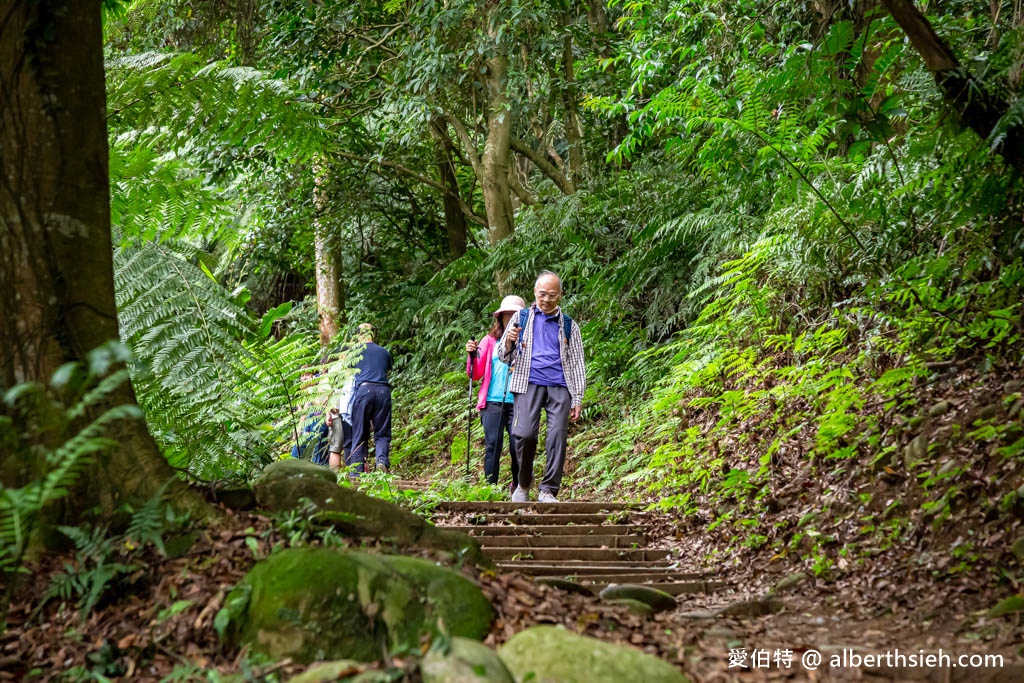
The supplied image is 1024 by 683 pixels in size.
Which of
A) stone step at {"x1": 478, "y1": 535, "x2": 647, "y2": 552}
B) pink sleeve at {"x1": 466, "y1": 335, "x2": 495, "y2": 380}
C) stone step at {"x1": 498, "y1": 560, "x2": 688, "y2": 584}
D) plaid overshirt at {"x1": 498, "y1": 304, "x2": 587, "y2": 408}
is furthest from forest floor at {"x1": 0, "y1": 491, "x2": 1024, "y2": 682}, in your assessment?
pink sleeve at {"x1": 466, "y1": 335, "x2": 495, "y2": 380}

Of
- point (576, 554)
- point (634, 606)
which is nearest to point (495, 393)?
point (576, 554)

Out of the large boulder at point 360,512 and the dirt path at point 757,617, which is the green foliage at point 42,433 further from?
the dirt path at point 757,617

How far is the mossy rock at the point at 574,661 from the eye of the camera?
10.8 feet

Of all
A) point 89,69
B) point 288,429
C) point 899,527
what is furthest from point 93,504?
point 899,527

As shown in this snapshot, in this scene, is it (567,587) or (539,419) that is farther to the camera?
(539,419)

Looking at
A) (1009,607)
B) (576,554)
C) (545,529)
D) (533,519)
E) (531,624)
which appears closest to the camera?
(531,624)

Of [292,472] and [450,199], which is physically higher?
[450,199]

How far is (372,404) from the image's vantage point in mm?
12016

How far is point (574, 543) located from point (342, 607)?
4.18m

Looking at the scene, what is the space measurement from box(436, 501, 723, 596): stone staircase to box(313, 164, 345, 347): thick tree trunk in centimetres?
923

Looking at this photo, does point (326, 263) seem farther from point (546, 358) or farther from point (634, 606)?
point (634, 606)

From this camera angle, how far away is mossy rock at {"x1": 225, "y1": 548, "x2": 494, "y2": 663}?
11.4ft

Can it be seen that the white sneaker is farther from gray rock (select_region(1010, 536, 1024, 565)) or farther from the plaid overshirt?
gray rock (select_region(1010, 536, 1024, 565))

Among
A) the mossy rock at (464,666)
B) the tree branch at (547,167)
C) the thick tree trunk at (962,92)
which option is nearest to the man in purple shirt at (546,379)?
the thick tree trunk at (962,92)
